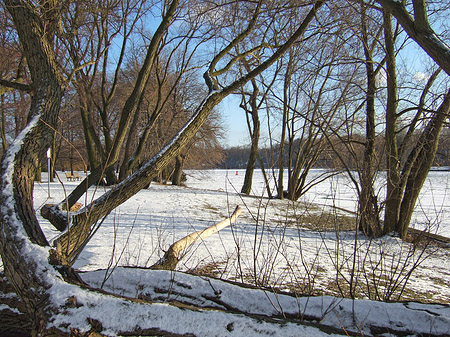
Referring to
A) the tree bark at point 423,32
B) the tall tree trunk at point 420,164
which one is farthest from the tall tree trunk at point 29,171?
the tall tree trunk at point 420,164

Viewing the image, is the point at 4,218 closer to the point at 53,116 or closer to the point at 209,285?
the point at 53,116

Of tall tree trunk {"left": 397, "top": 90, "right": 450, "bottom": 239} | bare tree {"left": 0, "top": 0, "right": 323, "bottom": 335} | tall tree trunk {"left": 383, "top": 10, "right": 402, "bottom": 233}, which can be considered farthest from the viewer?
tall tree trunk {"left": 383, "top": 10, "right": 402, "bottom": 233}

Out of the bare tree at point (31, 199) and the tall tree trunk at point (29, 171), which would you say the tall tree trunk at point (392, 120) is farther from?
the tall tree trunk at point (29, 171)

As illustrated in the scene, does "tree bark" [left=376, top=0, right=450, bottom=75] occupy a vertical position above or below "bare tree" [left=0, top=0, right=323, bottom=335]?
above

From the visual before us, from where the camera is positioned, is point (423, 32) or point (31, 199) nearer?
point (31, 199)

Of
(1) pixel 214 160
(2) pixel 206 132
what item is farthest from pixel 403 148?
(1) pixel 214 160

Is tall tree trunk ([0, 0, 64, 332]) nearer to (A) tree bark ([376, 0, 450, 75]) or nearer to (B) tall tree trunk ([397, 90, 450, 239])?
(A) tree bark ([376, 0, 450, 75])

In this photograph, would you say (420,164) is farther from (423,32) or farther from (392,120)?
(423,32)

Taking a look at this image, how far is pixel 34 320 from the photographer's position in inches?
63.1

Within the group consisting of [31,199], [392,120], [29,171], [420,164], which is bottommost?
[31,199]

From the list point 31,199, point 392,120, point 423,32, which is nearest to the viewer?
point 31,199

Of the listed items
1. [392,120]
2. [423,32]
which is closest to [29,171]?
[423,32]

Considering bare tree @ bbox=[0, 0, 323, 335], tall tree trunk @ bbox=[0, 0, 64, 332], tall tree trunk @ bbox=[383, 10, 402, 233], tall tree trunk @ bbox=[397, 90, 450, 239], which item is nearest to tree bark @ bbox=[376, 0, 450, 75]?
bare tree @ bbox=[0, 0, 323, 335]

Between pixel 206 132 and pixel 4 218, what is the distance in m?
19.2
